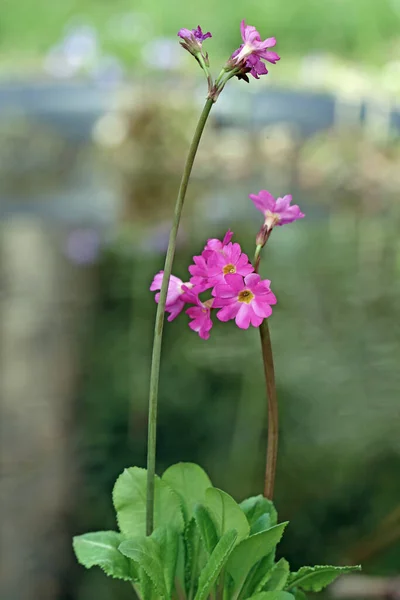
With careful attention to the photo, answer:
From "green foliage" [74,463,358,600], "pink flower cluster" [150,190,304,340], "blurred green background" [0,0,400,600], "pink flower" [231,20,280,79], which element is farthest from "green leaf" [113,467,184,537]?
"blurred green background" [0,0,400,600]

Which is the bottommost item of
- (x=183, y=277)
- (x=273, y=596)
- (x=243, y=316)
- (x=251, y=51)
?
(x=273, y=596)

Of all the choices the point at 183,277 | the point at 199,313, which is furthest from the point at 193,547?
the point at 183,277

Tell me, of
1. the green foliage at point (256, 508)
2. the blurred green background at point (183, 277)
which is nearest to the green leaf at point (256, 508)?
the green foliage at point (256, 508)

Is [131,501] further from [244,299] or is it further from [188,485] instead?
[244,299]

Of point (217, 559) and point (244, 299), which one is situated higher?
point (244, 299)

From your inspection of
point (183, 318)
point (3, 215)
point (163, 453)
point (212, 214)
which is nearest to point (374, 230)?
point (212, 214)
